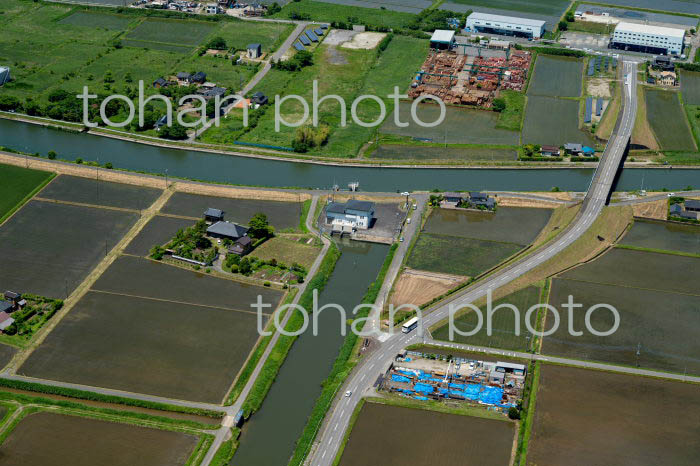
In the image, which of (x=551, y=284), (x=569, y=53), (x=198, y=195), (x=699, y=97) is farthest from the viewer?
(x=569, y=53)

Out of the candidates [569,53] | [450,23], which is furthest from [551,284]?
[450,23]

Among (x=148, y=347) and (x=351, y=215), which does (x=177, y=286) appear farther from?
(x=351, y=215)

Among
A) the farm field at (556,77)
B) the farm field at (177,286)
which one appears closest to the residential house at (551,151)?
the farm field at (556,77)

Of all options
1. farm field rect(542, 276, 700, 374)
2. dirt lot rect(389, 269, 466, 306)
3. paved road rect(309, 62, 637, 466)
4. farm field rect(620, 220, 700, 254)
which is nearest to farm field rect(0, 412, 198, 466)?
paved road rect(309, 62, 637, 466)

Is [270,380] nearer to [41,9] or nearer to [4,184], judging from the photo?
[4,184]

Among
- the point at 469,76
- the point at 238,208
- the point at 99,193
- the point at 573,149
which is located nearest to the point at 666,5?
the point at 469,76

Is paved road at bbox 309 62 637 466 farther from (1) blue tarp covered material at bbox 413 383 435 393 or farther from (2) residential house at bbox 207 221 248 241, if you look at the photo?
(2) residential house at bbox 207 221 248 241
